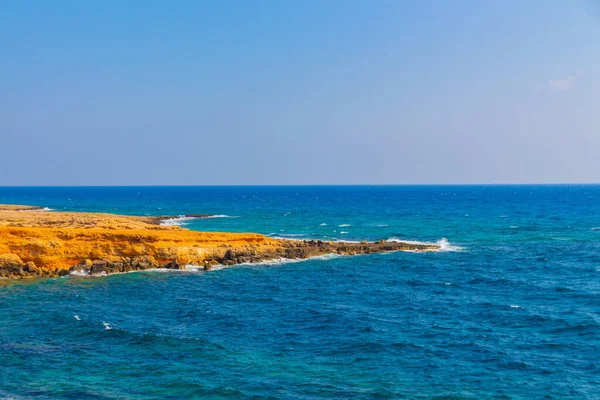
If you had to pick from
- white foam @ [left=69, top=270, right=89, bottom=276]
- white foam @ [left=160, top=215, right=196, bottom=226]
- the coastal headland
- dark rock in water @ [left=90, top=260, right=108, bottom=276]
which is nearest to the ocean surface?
white foam @ [left=69, top=270, right=89, bottom=276]

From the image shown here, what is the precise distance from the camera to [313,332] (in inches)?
1240

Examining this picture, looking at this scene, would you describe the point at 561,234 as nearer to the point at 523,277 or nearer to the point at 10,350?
the point at 523,277

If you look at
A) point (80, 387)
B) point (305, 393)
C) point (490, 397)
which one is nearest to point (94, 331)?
point (80, 387)

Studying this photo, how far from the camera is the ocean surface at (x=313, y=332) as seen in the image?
23.6m

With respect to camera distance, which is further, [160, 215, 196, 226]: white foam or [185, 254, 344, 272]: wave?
[160, 215, 196, 226]: white foam

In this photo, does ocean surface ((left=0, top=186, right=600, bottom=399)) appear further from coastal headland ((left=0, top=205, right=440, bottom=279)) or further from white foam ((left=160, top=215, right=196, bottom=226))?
white foam ((left=160, top=215, right=196, bottom=226))

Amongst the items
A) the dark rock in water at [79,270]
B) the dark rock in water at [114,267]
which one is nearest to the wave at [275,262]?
the dark rock in water at [114,267]

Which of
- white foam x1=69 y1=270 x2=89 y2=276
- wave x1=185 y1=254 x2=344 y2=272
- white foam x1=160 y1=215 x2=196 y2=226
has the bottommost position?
white foam x1=69 y1=270 x2=89 y2=276

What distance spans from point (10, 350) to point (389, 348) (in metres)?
20.3

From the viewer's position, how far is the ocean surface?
2361cm

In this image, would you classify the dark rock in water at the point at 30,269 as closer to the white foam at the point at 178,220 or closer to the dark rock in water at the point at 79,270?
the dark rock in water at the point at 79,270

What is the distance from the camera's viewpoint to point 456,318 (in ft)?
113

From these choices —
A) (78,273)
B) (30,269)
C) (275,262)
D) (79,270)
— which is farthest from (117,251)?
(275,262)

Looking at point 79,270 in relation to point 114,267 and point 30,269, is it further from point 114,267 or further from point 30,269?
point 30,269
